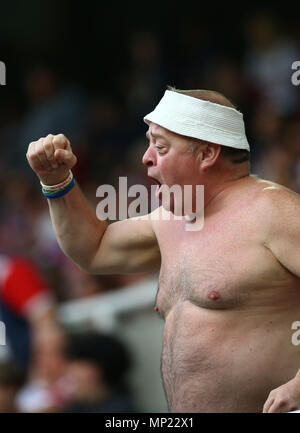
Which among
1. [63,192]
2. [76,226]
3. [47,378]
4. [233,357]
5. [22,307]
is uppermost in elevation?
[63,192]

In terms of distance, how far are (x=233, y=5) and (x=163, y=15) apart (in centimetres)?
77

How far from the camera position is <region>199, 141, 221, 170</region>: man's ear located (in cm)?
325

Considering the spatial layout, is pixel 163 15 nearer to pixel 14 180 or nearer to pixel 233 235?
pixel 14 180

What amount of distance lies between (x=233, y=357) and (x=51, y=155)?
0.96m

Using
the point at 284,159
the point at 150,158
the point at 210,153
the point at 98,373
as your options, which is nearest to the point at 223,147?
the point at 210,153

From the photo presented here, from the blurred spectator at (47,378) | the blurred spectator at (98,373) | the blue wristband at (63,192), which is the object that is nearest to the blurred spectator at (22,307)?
the blurred spectator at (47,378)

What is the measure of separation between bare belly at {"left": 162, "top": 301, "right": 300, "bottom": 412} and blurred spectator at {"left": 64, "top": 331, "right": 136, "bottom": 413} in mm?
1806

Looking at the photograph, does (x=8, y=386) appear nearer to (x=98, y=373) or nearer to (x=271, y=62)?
(x=98, y=373)

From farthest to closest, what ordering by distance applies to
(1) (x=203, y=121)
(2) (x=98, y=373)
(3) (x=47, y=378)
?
(3) (x=47, y=378)
(2) (x=98, y=373)
(1) (x=203, y=121)

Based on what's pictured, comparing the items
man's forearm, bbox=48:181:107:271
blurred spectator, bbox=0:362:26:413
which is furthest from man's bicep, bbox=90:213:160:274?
blurred spectator, bbox=0:362:26:413

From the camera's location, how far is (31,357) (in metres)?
5.52

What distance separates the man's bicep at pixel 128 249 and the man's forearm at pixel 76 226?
4 cm

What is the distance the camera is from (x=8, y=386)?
4.34 m
